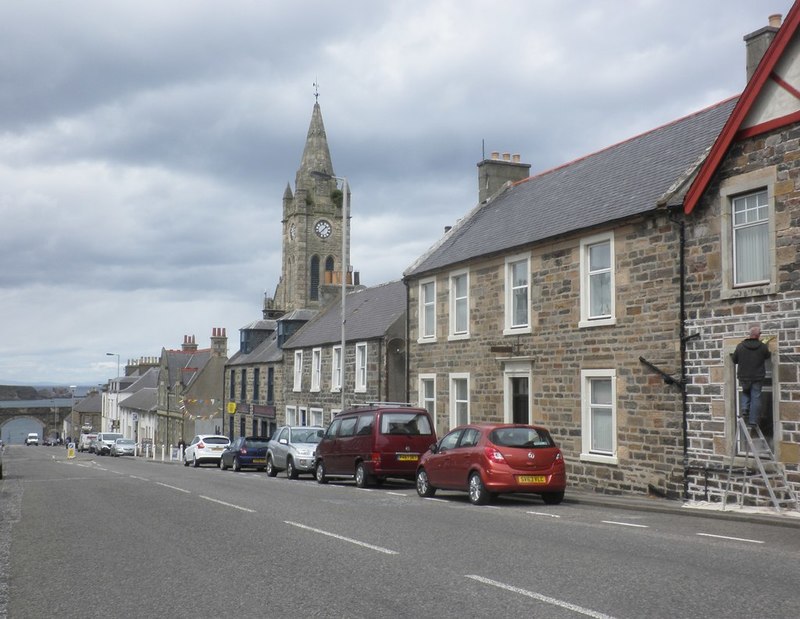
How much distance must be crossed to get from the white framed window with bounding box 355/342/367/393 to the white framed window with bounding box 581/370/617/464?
15.1 metres

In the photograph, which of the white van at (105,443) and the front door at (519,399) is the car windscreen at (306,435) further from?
the white van at (105,443)

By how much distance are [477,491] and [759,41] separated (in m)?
10.6

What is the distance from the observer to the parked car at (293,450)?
26781 millimetres

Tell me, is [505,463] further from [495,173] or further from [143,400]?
[143,400]

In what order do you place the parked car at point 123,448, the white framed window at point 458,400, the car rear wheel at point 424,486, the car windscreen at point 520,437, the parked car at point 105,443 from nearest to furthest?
the car windscreen at point 520,437
the car rear wheel at point 424,486
the white framed window at point 458,400
the parked car at point 123,448
the parked car at point 105,443

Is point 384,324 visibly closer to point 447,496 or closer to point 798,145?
point 447,496

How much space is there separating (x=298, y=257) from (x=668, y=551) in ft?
286

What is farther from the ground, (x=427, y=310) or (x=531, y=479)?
(x=427, y=310)

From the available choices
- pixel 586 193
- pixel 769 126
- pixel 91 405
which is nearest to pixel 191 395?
pixel 586 193

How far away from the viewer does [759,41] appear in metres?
17.5

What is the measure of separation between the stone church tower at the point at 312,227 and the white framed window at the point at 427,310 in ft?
221

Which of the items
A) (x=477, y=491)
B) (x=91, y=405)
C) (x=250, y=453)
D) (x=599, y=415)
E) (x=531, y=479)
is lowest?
(x=91, y=405)

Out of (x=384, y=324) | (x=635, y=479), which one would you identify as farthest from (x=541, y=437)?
(x=384, y=324)

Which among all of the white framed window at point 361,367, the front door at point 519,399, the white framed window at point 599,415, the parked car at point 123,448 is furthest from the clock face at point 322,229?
the white framed window at point 599,415
